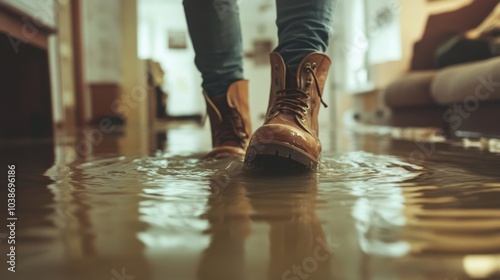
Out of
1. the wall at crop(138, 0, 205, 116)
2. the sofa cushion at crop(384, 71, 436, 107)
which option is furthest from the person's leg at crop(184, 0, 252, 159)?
the wall at crop(138, 0, 205, 116)

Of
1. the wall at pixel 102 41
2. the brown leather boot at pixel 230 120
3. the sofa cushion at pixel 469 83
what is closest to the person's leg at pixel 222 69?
the brown leather boot at pixel 230 120

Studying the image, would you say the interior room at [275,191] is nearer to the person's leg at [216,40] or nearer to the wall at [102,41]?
the person's leg at [216,40]

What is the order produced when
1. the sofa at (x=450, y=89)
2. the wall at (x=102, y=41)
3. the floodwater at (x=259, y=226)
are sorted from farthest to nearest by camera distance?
the wall at (x=102, y=41) < the sofa at (x=450, y=89) < the floodwater at (x=259, y=226)

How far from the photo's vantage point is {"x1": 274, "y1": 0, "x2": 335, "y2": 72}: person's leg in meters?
0.87

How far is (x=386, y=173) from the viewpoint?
0.81m

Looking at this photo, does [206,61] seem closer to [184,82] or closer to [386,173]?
[386,173]

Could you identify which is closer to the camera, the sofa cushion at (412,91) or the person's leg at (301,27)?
the person's leg at (301,27)

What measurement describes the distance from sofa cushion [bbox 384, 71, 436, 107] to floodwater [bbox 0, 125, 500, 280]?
1473 millimetres

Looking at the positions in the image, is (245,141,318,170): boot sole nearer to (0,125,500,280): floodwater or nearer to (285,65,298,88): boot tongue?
(0,125,500,280): floodwater

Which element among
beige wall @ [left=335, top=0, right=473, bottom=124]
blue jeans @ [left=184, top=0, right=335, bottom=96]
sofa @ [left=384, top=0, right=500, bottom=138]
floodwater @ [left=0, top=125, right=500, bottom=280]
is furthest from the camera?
beige wall @ [left=335, top=0, right=473, bottom=124]

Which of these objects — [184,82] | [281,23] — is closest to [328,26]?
[281,23]

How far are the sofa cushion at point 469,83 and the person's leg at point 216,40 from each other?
2.61 ft

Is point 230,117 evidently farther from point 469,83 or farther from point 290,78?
point 469,83

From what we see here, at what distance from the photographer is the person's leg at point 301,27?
0.87 meters
